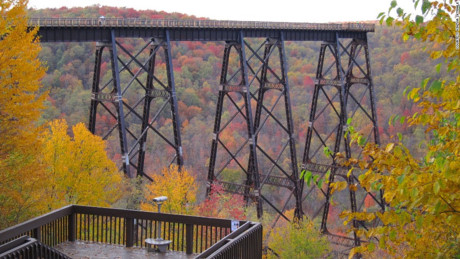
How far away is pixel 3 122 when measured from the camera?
44.0 feet

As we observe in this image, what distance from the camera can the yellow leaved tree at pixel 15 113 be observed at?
44.0ft

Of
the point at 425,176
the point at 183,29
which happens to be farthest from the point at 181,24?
the point at 425,176

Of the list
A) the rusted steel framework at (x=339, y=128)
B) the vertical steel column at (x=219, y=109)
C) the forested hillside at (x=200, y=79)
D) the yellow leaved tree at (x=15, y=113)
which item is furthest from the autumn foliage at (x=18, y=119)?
the forested hillside at (x=200, y=79)

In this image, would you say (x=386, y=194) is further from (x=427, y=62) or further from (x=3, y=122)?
(x=427, y=62)

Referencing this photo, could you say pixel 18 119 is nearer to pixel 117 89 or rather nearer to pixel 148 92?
pixel 117 89

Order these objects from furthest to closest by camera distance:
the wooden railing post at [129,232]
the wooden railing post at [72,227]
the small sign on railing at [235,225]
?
the wooden railing post at [72,227] < the wooden railing post at [129,232] < the small sign on railing at [235,225]

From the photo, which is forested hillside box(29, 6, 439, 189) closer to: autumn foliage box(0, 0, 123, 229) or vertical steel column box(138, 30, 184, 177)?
vertical steel column box(138, 30, 184, 177)

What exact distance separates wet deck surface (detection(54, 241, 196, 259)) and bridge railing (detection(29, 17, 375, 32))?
862 centimetres

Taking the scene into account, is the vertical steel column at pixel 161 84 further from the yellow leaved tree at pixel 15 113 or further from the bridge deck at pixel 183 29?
the yellow leaved tree at pixel 15 113

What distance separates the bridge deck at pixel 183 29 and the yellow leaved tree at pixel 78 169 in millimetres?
2919

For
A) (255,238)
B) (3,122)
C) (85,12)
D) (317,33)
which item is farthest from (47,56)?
(255,238)

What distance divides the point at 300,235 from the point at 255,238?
51.6 feet

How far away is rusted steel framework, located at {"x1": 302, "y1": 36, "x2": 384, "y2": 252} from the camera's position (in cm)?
2402

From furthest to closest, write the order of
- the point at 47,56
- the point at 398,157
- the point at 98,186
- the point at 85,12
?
the point at 85,12
the point at 47,56
the point at 98,186
the point at 398,157
